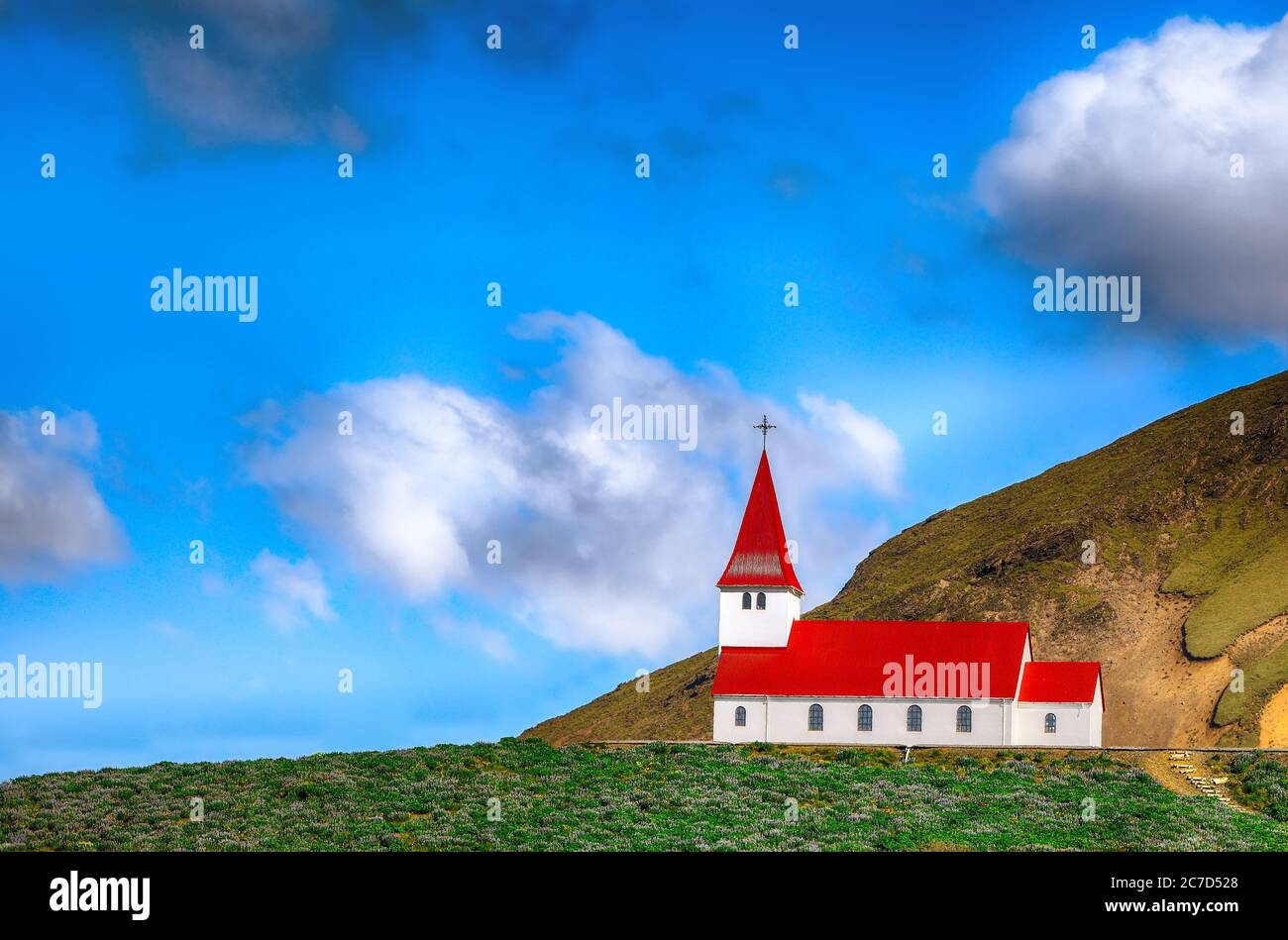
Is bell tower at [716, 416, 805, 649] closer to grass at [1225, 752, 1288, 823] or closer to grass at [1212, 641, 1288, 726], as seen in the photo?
grass at [1225, 752, 1288, 823]

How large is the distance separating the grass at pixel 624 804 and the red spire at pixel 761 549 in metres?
11.2

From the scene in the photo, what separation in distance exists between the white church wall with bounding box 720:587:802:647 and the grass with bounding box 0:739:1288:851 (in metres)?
9.68

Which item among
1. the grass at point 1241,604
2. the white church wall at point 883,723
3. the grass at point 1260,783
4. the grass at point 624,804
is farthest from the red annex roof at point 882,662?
the grass at point 1241,604

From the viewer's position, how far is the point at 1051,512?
126000 millimetres

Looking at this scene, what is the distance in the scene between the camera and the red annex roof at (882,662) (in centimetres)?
6288

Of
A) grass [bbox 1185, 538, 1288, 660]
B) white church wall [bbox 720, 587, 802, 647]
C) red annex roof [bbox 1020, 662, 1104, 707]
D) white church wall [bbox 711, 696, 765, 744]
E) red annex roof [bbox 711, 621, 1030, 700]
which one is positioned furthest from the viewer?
grass [bbox 1185, 538, 1288, 660]

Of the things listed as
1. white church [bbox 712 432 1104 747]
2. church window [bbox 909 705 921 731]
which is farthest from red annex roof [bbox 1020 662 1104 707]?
church window [bbox 909 705 921 731]

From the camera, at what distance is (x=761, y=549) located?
67625 mm

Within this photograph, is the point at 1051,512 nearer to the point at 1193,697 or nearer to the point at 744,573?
the point at 1193,697

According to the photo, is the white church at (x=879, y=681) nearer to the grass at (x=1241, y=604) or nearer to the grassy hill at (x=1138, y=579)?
the grassy hill at (x=1138, y=579)

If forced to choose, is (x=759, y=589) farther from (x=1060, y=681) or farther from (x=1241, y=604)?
(x=1241, y=604)

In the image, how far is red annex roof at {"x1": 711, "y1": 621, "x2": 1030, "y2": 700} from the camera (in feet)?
206

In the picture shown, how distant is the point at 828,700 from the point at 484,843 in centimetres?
2739
